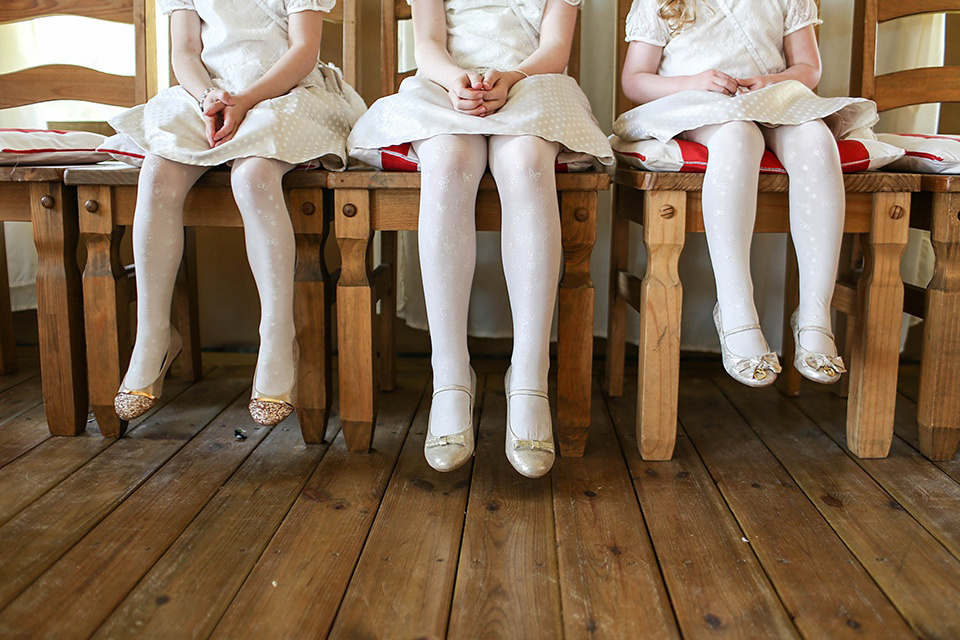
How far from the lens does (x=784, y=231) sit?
1363mm

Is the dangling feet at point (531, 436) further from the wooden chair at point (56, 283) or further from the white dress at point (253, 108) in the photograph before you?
the wooden chair at point (56, 283)

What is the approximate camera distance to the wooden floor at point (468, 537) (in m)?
0.91

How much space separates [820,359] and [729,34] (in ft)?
2.13

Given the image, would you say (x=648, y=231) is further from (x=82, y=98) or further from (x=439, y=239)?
(x=82, y=98)

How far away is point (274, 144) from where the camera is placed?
4.39ft

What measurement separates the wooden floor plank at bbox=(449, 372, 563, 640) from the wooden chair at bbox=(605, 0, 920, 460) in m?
0.23

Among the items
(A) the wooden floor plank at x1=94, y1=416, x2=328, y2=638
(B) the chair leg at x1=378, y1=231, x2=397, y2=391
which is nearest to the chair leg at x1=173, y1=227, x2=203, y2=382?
(B) the chair leg at x1=378, y1=231, x2=397, y2=391

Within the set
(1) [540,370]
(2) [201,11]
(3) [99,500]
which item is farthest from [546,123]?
(3) [99,500]

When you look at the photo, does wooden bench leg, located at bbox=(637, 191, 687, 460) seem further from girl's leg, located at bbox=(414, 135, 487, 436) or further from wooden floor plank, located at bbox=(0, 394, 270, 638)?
wooden floor plank, located at bbox=(0, 394, 270, 638)

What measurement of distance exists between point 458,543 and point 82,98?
130 cm

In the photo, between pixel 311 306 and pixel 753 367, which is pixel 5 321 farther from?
pixel 753 367

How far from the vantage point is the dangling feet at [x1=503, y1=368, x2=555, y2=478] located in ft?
3.97

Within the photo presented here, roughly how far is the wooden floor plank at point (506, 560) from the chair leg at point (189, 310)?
2.62 ft

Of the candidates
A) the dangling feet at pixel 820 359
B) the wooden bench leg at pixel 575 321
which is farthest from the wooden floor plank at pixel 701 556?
the dangling feet at pixel 820 359
